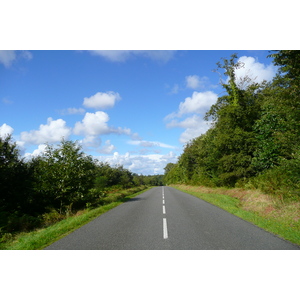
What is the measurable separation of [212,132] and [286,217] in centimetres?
1886

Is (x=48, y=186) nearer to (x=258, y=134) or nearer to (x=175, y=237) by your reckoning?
(x=175, y=237)

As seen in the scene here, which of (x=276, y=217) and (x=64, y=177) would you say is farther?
(x=64, y=177)

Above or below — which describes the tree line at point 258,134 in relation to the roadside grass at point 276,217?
above

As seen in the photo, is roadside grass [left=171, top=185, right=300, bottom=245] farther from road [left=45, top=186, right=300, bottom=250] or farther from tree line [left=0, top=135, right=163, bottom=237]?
tree line [left=0, top=135, right=163, bottom=237]

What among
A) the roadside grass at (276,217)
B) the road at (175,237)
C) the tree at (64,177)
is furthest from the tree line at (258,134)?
the tree at (64,177)

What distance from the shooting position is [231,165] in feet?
68.1

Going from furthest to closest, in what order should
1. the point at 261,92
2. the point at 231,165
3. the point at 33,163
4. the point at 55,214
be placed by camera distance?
1. the point at 261,92
2. the point at 231,165
3. the point at 33,163
4. the point at 55,214

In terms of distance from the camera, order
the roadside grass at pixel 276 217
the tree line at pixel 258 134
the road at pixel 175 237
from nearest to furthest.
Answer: the road at pixel 175 237, the roadside grass at pixel 276 217, the tree line at pixel 258 134

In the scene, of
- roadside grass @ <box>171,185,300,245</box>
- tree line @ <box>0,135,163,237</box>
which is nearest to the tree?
tree line @ <box>0,135,163,237</box>

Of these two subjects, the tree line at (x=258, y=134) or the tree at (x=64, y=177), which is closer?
the tree line at (x=258, y=134)

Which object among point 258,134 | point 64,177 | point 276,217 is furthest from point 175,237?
point 258,134

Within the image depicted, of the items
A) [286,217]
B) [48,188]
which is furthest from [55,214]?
[286,217]

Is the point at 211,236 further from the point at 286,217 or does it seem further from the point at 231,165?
the point at 231,165

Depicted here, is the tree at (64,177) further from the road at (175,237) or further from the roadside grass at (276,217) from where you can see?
the roadside grass at (276,217)
